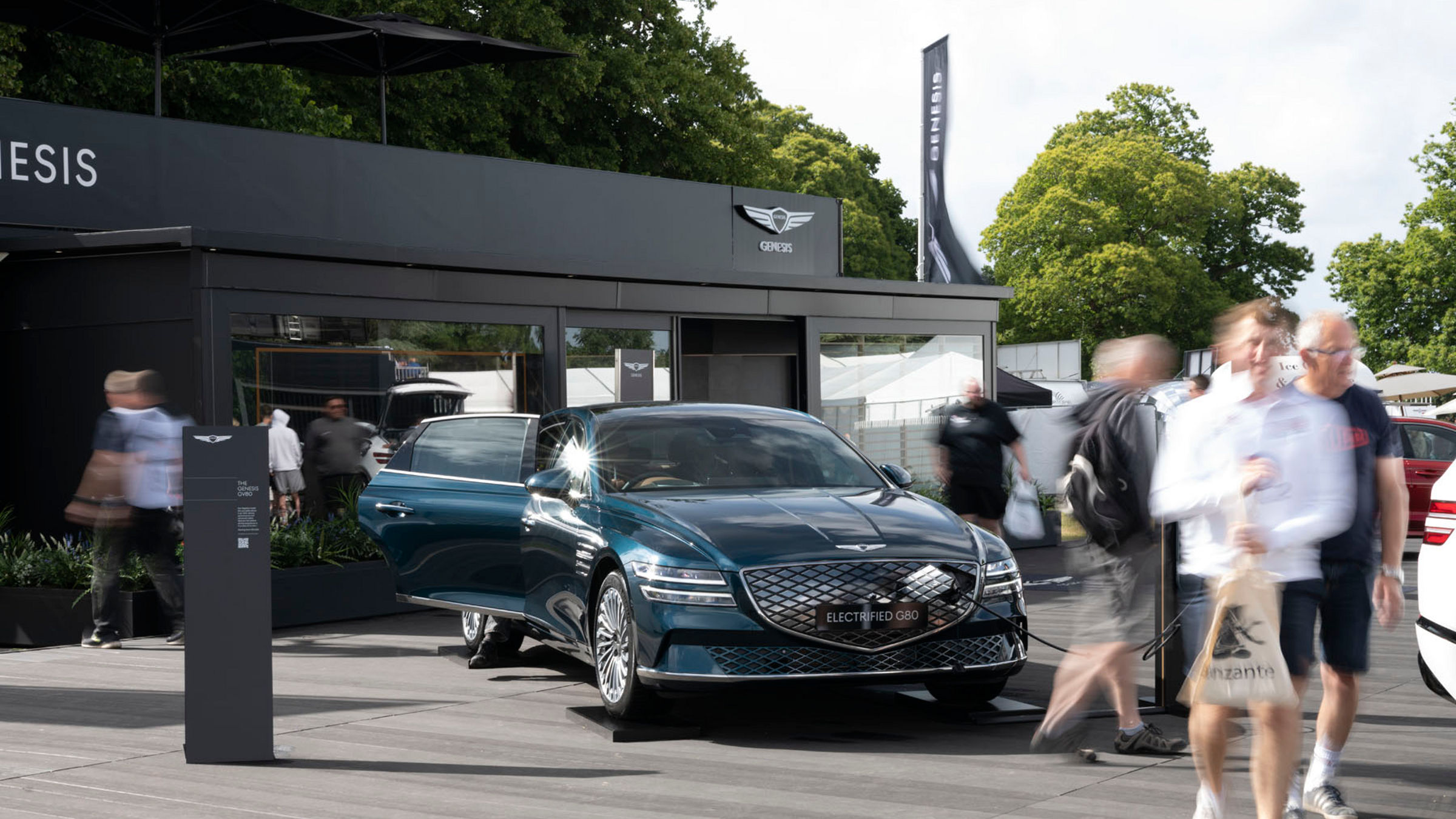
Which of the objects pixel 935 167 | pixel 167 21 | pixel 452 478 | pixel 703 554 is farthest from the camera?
pixel 935 167

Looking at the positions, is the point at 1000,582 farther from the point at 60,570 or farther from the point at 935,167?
the point at 935,167

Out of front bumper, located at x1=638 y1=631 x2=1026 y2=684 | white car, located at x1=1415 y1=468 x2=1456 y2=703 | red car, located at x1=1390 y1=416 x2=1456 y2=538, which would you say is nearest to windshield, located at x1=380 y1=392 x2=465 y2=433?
front bumper, located at x1=638 y1=631 x2=1026 y2=684

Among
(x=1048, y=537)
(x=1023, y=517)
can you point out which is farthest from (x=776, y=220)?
(x=1023, y=517)

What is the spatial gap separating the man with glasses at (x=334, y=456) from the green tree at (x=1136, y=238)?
45967mm

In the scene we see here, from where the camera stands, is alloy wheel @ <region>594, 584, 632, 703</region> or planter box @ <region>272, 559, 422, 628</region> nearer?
alloy wheel @ <region>594, 584, 632, 703</region>

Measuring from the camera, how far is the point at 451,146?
102 ft

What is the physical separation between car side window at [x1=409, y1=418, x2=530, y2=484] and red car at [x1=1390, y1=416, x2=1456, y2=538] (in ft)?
39.2

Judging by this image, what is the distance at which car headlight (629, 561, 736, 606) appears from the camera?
7.21 metres

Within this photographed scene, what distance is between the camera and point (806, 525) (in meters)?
7.56

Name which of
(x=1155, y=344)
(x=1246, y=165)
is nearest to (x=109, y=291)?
(x=1155, y=344)

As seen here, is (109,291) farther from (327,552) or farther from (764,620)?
(764,620)

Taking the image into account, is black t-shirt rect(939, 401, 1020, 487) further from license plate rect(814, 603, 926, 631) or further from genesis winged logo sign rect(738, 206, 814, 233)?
genesis winged logo sign rect(738, 206, 814, 233)

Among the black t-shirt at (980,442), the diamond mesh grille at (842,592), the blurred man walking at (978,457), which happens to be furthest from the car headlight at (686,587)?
the black t-shirt at (980,442)

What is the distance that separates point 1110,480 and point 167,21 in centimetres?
1439
